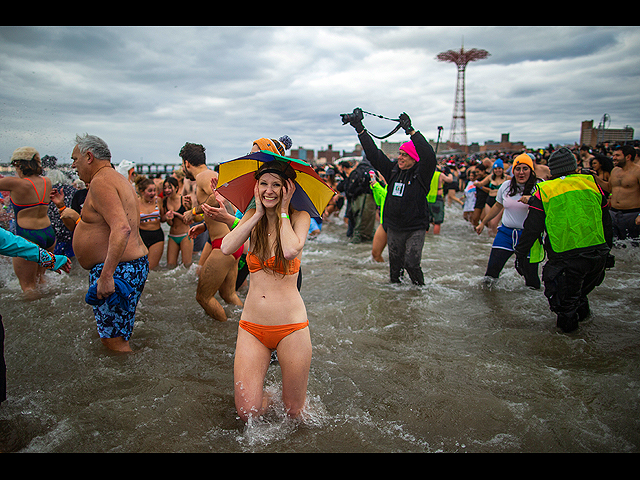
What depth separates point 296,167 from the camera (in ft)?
8.17

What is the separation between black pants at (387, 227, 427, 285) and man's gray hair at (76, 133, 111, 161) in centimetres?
378

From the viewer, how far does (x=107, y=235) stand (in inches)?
132

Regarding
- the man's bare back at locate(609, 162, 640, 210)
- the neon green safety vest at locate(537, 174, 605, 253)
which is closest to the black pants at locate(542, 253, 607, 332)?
the neon green safety vest at locate(537, 174, 605, 253)

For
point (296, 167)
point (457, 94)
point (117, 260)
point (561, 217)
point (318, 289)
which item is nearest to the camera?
point (296, 167)

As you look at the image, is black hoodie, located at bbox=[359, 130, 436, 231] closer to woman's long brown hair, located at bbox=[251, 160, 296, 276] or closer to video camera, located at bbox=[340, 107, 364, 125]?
video camera, located at bbox=[340, 107, 364, 125]

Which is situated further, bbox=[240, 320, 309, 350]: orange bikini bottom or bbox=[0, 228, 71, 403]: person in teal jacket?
bbox=[0, 228, 71, 403]: person in teal jacket

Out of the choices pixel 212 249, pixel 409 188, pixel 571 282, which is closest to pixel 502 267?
pixel 571 282

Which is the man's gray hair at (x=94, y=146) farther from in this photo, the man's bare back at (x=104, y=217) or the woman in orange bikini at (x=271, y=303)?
the woman in orange bikini at (x=271, y=303)

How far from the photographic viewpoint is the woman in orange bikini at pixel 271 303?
7.97 ft

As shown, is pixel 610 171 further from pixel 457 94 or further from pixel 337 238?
Result: pixel 457 94

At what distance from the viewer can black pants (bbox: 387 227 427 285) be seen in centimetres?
555

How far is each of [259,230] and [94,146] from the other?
1.83 metres
